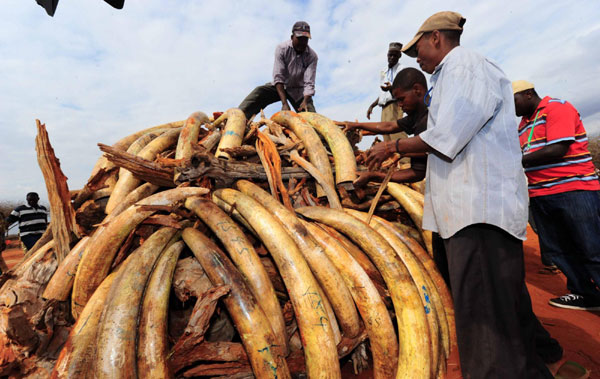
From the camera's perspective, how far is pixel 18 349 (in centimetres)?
206

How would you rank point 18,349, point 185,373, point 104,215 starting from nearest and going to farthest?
point 185,373 → point 18,349 → point 104,215

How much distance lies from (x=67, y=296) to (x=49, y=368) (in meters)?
0.57

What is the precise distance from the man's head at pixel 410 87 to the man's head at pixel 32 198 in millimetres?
9976

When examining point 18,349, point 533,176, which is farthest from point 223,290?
point 533,176

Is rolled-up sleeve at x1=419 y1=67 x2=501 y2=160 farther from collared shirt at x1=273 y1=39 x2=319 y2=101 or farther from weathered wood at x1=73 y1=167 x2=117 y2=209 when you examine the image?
collared shirt at x1=273 y1=39 x2=319 y2=101

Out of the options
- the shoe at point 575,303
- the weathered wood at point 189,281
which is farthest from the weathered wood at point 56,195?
the shoe at point 575,303

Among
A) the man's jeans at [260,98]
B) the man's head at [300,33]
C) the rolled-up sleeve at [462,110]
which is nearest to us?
the rolled-up sleeve at [462,110]

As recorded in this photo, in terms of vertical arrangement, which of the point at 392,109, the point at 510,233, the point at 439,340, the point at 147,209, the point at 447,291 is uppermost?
the point at 392,109

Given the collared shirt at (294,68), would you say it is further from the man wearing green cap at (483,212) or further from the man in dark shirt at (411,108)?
the man wearing green cap at (483,212)

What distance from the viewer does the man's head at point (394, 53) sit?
7.36 metres

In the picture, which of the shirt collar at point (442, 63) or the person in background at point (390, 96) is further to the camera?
the person in background at point (390, 96)

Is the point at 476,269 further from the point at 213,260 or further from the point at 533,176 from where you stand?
the point at 533,176

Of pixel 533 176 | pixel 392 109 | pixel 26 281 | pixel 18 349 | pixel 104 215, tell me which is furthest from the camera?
pixel 392 109

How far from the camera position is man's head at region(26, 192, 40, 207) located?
7916mm
